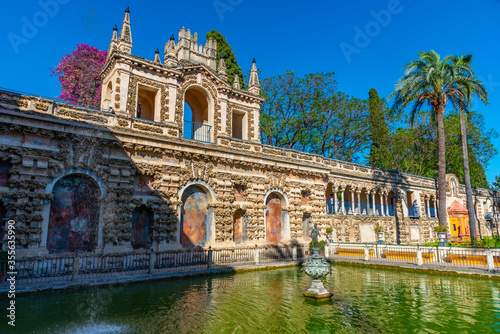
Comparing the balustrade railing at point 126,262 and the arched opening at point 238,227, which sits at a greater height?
the arched opening at point 238,227

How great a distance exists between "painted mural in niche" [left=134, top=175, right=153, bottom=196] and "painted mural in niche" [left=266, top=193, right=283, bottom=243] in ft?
29.5

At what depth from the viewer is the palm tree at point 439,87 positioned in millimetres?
24016

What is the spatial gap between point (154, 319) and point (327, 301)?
5.29m

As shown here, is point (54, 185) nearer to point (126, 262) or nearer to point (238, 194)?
point (126, 262)

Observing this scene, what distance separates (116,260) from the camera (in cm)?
1501

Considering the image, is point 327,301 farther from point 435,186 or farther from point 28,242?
point 435,186

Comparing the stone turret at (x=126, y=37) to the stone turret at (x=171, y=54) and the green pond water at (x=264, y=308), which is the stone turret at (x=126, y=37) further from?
the green pond water at (x=264, y=308)

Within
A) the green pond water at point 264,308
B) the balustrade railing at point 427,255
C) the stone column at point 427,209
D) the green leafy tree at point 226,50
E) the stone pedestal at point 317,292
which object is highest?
the green leafy tree at point 226,50

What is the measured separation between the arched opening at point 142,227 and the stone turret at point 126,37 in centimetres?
932

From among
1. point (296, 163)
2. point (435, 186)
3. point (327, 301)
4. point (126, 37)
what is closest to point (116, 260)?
point (327, 301)

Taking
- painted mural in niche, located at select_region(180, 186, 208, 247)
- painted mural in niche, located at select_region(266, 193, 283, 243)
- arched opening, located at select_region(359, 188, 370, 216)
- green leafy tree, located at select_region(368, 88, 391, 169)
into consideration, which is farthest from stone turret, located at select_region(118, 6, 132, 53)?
green leafy tree, located at select_region(368, 88, 391, 169)

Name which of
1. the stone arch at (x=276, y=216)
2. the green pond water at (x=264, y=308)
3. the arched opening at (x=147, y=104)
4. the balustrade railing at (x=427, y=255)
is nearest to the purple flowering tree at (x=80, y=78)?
the arched opening at (x=147, y=104)

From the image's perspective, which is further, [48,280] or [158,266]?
[158,266]

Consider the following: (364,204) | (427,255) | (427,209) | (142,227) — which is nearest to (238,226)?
(142,227)
